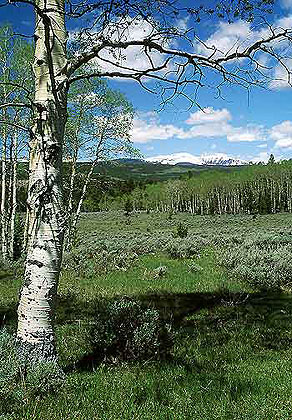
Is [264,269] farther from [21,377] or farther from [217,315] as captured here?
[21,377]

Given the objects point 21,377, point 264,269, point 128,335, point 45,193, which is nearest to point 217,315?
point 128,335

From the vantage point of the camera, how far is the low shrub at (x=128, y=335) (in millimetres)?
5883

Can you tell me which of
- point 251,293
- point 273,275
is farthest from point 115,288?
point 273,275

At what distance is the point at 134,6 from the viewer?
5.12 meters

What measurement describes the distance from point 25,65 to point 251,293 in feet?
48.5

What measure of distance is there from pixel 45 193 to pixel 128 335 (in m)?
2.54

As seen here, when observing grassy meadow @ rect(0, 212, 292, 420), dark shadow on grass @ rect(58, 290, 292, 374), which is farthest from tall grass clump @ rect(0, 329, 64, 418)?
dark shadow on grass @ rect(58, 290, 292, 374)

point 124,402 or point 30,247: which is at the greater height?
point 30,247

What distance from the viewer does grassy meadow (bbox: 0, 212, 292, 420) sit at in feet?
13.5

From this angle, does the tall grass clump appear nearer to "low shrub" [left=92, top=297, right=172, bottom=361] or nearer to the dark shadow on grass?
the dark shadow on grass

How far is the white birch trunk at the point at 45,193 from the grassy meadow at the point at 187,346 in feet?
2.55

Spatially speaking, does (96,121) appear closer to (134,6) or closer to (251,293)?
(251,293)

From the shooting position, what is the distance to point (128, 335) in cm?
591

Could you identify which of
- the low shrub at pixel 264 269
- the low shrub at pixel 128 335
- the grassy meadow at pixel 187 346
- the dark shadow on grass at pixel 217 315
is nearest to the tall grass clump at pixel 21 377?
the grassy meadow at pixel 187 346
